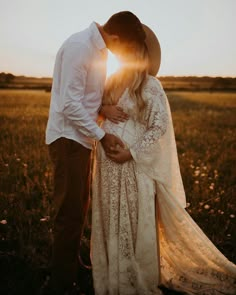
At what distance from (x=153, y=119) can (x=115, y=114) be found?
0.32 meters

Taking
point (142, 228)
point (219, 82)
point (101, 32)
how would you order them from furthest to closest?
point (219, 82) < point (142, 228) < point (101, 32)

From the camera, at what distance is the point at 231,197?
19.1 feet

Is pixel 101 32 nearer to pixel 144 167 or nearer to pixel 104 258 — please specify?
pixel 144 167

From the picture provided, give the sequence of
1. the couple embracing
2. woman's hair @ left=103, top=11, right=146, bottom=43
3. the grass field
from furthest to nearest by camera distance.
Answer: the grass field < the couple embracing < woman's hair @ left=103, top=11, right=146, bottom=43

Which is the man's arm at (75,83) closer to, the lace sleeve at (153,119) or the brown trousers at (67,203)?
the brown trousers at (67,203)

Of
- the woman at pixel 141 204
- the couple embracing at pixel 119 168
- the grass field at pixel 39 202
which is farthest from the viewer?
the grass field at pixel 39 202

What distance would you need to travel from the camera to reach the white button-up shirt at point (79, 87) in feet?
10.5

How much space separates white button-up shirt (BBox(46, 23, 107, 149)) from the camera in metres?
3.19

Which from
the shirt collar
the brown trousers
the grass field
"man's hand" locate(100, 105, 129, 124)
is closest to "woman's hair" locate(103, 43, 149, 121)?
"man's hand" locate(100, 105, 129, 124)

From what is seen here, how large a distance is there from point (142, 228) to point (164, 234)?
403 millimetres

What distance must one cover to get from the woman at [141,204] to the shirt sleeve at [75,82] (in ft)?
1.07

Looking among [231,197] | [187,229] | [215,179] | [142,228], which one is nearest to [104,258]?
[142,228]

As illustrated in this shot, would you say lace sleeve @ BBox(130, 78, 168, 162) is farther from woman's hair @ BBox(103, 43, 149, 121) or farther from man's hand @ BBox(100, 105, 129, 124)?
man's hand @ BBox(100, 105, 129, 124)

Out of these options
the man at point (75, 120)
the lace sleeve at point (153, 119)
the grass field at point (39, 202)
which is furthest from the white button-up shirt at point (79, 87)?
the grass field at point (39, 202)
